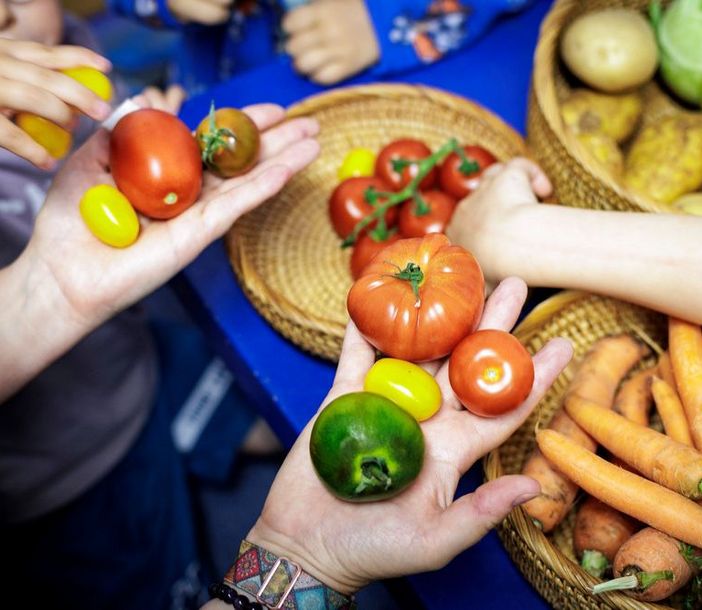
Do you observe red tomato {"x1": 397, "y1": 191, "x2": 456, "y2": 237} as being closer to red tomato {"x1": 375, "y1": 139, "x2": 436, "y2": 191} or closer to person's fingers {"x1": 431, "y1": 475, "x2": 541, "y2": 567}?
red tomato {"x1": 375, "y1": 139, "x2": 436, "y2": 191}

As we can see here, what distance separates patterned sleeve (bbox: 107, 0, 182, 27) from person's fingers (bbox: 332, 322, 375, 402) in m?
1.23

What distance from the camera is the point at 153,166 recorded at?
111 cm

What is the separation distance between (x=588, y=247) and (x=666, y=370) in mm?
269

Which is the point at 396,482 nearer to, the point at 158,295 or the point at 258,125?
the point at 258,125

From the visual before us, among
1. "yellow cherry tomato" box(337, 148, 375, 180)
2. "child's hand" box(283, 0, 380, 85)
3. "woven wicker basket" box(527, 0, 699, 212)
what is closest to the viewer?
"woven wicker basket" box(527, 0, 699, 212)

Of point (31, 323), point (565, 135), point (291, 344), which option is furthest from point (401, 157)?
point (31, 323)

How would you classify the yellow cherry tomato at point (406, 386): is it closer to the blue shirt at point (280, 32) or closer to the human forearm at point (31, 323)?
the human forearm at point (31, 323)

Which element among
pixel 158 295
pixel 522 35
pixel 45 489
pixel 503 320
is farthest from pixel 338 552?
pixel 158 295

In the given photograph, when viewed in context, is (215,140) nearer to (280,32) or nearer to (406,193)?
(406,193)

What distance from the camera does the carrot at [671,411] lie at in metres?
1.05

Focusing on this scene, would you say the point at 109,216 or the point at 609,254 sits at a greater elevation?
the point at 109,216

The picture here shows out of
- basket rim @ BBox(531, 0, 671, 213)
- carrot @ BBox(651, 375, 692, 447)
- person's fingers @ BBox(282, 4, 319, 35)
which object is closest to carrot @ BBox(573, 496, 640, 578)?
carrot @ BBox(651, 375, 692, 447)

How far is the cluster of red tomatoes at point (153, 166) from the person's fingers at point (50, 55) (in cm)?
15

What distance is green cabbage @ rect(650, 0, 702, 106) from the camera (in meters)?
1.37
